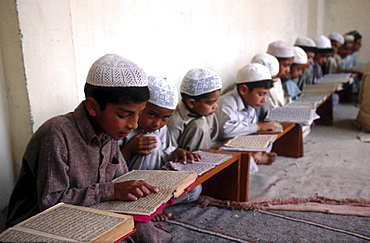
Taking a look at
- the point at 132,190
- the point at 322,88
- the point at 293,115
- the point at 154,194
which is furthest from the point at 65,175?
the point at 322,88

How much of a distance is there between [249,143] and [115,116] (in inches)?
59.4

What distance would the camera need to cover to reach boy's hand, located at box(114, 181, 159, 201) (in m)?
1.60

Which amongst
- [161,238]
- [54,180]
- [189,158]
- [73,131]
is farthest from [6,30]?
[161,238]

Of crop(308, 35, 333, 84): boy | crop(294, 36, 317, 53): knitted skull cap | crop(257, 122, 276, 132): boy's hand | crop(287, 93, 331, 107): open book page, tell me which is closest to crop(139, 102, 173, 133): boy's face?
crop(257, 122, 276, 132): boy's hand

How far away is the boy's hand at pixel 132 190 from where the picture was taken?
5.24ft

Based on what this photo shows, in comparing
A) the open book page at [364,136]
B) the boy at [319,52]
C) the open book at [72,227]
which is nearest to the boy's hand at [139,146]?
the open book at [72,227]

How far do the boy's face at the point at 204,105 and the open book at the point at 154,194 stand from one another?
1118 millimetres

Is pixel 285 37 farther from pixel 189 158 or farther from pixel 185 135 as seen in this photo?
pixel 189 158

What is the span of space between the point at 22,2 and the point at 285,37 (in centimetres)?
685

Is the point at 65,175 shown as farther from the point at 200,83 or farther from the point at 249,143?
the point at 249,143

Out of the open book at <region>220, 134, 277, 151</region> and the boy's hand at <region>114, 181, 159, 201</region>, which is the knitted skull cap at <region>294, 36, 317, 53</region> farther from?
the boy's hand at <region>114, 181, 159, 201</region>

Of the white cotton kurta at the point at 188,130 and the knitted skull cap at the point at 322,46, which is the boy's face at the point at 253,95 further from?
the knitted skull cap at the point at 322,46

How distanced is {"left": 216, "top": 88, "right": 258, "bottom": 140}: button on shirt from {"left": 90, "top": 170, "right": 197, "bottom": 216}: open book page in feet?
4.99

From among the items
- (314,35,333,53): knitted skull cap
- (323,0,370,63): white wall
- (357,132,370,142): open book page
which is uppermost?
(323,0,370,63): white wall
